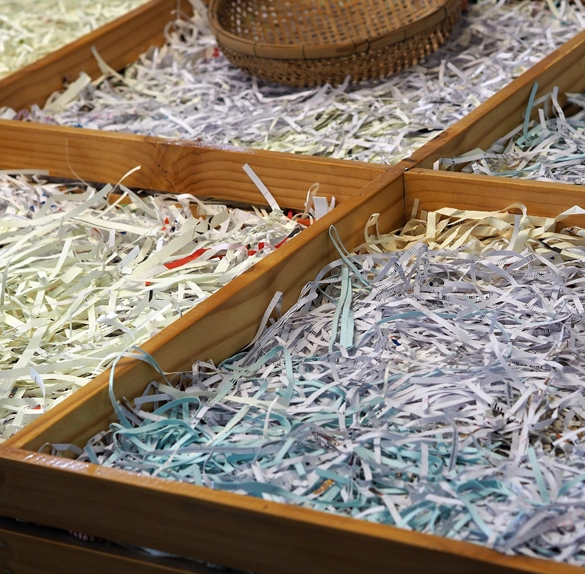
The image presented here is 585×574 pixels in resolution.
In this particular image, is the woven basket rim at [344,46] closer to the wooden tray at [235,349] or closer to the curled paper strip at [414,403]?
the wooden tray at [235,349]

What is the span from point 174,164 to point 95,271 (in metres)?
0.35

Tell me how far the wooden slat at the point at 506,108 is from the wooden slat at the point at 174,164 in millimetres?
120

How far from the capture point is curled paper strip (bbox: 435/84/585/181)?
58.3 inches

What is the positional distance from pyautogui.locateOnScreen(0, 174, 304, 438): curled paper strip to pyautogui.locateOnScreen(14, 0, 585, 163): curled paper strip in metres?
0.24

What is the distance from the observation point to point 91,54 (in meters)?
2.20

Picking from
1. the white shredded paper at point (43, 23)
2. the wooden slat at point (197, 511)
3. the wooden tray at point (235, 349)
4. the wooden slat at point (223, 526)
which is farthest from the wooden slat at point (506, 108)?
the white shredded paper at point (43, 23)

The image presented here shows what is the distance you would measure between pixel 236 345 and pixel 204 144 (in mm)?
541

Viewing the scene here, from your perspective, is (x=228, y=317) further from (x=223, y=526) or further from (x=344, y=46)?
(x=344, y=46)

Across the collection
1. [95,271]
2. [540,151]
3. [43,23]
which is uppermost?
[43,23]

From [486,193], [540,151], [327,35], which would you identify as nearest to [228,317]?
[486,193]

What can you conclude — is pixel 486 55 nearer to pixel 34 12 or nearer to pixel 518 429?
pixel 518 429

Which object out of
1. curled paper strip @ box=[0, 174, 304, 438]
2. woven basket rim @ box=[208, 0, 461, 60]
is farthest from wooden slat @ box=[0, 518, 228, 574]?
woven basket rim @ box=[208, 0, 461, 60]

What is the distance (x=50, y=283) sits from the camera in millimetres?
1365

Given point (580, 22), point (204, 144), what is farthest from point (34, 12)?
point (580, 22)
